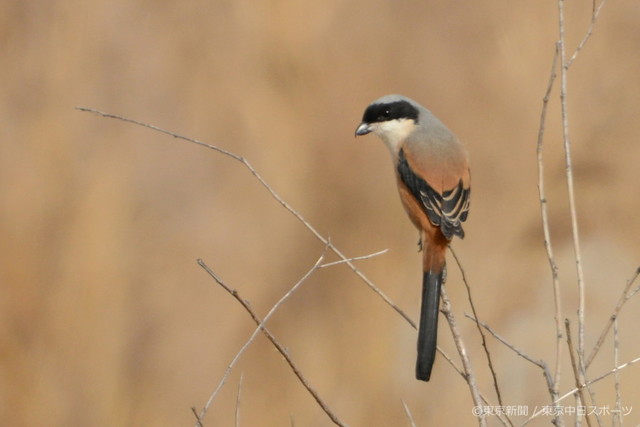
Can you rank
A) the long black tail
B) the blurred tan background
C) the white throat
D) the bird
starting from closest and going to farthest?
the long black tail < the bird < the white throat < the blurred tan background

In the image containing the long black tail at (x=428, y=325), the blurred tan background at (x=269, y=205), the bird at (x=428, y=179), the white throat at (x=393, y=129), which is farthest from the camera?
the blurred tan background at (x=269, y=205)

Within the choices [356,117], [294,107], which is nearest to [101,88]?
[294,107]

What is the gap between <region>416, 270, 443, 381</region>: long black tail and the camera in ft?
8.61

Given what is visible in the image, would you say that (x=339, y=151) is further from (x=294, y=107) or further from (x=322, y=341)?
(x=322, y=341)

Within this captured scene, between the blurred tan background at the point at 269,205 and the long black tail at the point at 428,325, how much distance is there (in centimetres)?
197

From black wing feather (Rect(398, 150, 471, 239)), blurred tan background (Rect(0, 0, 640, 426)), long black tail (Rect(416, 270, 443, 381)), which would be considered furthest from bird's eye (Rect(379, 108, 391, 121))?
blurred tan background (Rect(0, 0, 640, 426))

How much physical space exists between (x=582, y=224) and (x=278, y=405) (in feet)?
6.19

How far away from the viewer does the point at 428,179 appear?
312 cm

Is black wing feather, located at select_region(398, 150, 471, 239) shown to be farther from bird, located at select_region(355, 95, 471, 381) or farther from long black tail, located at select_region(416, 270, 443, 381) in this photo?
long black tail, located at select_region(416, 270, 443, 381)

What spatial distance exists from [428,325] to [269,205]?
7.83 ft

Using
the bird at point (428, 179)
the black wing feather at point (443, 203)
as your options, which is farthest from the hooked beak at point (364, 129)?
the black wing feather at point (443, 203)

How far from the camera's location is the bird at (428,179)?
9.57ft

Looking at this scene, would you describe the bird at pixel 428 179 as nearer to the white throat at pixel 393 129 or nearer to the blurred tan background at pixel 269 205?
the white throat at pixel 393 129

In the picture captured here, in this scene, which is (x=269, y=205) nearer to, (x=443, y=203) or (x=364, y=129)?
(x=364, y=129)
